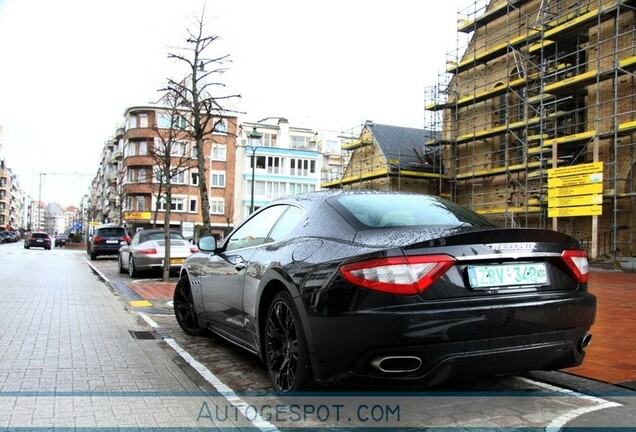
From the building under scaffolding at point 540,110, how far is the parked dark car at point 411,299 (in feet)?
63.1

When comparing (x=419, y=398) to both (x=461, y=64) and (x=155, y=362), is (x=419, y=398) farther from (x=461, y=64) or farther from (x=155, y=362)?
(x=461, y=64)

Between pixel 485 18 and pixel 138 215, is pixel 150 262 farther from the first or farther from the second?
pixel 138 215

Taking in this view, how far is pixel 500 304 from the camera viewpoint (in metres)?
3.37

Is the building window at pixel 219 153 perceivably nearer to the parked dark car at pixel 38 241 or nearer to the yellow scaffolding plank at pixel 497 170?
the parked dark car at pixel 38 241

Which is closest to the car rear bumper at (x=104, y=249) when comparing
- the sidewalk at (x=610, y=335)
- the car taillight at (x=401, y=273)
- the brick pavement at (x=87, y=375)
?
the sidewalk at (x=610, y=335)

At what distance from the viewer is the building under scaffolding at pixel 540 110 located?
73.3ft

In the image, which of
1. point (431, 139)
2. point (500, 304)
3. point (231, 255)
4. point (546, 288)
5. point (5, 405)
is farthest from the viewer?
point (431, 139)

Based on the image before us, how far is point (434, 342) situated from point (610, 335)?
4.46 m

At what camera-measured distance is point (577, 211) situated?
21.3 m

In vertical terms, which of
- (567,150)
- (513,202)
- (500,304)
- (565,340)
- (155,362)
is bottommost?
(155,362)

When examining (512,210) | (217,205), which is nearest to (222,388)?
(512,210)

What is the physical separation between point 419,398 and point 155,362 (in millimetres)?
2595

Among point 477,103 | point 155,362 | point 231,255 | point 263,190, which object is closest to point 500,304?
point 231,255

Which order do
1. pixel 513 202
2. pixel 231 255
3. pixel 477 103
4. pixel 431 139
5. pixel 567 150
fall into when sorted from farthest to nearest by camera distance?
pixel 431 139, pixel 477 103, pixel 513 202, pixel 567 150, pixel 231 255
